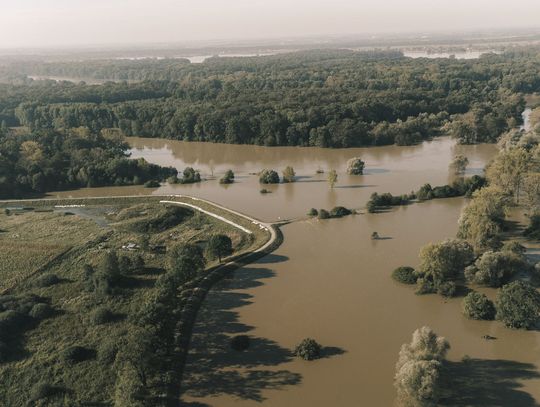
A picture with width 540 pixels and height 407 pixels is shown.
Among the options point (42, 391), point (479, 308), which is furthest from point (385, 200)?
point (42, 391)

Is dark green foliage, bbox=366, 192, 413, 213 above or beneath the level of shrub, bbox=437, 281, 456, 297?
above

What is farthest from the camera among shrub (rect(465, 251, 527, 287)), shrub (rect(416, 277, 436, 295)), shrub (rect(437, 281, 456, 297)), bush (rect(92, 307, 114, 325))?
shrub (rect(465, 251, 527, 287))

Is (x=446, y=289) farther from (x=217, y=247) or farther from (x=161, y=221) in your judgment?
(x=161, y=221)

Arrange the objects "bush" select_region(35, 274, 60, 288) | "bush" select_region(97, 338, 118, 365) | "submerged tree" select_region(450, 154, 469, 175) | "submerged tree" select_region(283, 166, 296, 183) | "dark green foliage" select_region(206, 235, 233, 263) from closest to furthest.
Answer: "bush" select_region(97, 338, 118, 365) → "bush" select_region(35, 274, 60, 288) → "dark green foliage" select_region(206, 235, 233, 263) → "submerged tree" select_region(450, 154, 469, 175) → "submerged tree" select_region(283, 166, 296, 183)

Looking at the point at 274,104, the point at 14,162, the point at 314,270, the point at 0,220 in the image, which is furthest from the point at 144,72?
the point at 314,270

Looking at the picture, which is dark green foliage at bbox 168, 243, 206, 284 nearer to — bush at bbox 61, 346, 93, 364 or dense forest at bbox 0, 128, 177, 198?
bush at bbox 61, 346, 93, 364

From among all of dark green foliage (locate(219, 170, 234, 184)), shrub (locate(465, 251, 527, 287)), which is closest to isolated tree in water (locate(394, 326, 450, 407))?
shrub (locate(465, 251, 527, 287))

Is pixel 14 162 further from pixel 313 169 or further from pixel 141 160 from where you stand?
pixel 313 169
